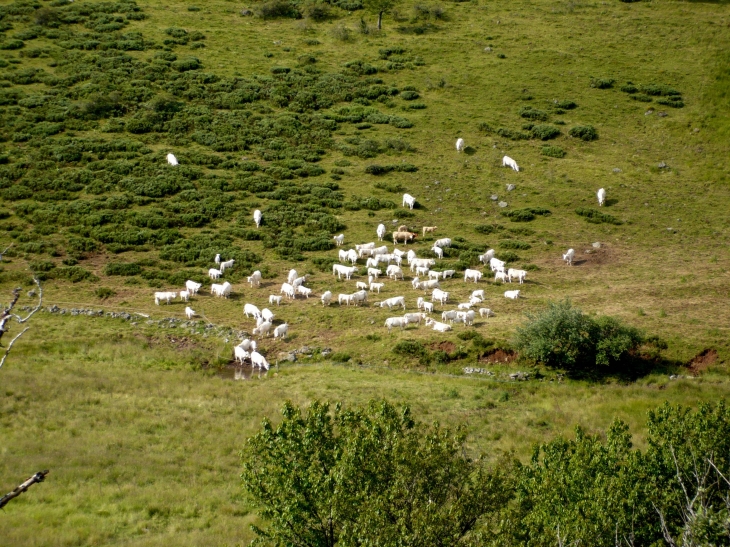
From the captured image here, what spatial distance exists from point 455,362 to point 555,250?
1536 cm

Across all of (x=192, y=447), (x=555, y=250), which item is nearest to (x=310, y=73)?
(x=555, y=250)

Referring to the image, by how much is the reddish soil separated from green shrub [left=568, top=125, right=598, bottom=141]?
32.5 m

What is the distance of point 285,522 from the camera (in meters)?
11.7

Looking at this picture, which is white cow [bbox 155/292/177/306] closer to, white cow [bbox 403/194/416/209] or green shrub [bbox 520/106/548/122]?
white cow [bbox 403/194/416/209]

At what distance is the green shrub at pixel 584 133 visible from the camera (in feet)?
180

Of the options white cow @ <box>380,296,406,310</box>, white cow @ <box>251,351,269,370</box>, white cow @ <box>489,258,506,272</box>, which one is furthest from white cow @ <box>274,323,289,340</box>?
white cow @ <box>489,258,506,272</box>

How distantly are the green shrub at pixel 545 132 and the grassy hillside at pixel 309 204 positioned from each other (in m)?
0.20

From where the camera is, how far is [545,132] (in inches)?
2168

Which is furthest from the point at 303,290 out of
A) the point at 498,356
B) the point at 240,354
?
the point at 498,356

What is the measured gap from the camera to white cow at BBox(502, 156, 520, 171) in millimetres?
50684

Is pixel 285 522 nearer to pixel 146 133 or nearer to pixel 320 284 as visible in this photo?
pixel 320 284

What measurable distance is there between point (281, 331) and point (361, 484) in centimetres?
1973

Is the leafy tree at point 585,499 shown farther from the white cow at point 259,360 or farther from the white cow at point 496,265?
the white cow at point 496,265

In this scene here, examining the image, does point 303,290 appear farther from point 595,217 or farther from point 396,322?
point 595,217
